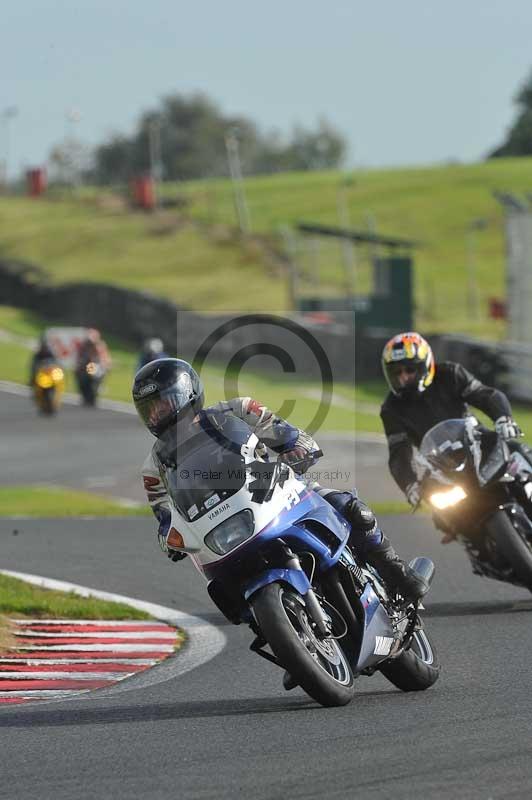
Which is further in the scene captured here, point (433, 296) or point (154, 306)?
point (433, 296)

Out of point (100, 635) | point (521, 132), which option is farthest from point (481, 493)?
point (521, 132)

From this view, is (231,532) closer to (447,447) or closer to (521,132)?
(447,447)

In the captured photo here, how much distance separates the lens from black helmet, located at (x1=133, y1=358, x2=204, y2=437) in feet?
23.3

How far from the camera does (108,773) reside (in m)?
5.86

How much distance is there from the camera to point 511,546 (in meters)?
9.74

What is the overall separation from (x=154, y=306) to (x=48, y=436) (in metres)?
16.6

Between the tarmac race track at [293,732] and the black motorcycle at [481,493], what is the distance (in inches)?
14.8

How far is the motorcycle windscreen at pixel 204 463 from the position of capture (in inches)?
273

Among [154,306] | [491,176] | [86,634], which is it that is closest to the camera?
[86,634]

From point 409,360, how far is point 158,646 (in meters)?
2.53

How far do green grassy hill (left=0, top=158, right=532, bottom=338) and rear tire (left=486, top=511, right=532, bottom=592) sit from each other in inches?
1266

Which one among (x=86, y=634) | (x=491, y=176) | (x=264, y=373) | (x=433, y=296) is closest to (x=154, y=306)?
(x=264, y=373)

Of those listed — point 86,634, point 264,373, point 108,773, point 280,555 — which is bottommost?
point 264,373

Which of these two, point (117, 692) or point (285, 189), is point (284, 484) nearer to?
point (117, 692)
